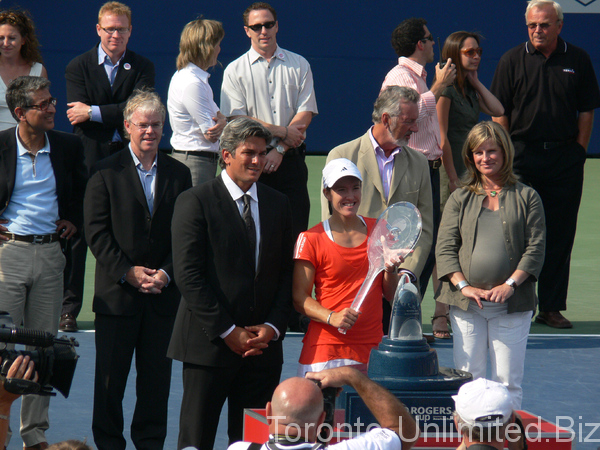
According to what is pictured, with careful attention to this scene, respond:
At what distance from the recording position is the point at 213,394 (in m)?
4.03

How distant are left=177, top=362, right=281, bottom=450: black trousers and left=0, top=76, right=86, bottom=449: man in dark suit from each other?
1027 millimetres

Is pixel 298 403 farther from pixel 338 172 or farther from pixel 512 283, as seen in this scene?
pixel 512 283

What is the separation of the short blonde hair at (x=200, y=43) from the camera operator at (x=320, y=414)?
3.97m

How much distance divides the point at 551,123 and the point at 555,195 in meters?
0.62

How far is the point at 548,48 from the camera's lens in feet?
23.9

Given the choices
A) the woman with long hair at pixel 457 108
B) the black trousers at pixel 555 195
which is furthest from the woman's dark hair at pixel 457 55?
the black trousers at pixel 555 195

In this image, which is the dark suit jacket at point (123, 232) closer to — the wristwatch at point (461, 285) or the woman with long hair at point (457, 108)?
the wristwatch at point (461, 285)

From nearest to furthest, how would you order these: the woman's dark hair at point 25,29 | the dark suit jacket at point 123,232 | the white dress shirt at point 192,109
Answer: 1. the dark suit jacket at point 123,232
2. the woman's dark hair at point 25,29
3. the white dress shirt at point 192,109

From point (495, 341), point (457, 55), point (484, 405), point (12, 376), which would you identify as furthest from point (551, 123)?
point (12, 376)

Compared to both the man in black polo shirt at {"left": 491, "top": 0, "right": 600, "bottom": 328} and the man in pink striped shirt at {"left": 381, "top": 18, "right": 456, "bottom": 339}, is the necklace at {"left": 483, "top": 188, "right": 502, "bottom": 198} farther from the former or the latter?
the man in black polo shirt at {"left": 491, "top": 0, "right": 600, "bottom": 328}

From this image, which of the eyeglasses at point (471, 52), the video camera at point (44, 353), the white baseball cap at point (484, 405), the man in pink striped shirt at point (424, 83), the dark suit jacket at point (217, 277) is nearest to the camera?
the white baseball cap at point (484, 405)

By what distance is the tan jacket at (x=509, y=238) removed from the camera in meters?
4.70

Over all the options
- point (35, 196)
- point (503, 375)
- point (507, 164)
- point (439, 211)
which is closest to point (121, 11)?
point (35, 196)

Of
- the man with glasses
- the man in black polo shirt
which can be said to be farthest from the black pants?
the man in black polo shirt
